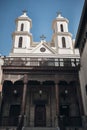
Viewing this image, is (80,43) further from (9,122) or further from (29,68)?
(9,122)

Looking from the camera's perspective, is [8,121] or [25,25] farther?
[25,25]

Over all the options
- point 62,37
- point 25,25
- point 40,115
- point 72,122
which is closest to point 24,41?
point 25,25

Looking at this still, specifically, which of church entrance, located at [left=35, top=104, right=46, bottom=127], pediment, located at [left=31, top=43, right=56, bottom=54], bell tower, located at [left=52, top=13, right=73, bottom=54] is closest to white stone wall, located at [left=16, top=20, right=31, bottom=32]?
pediment, located at [left=31, top=43, right=56, bottom=54]

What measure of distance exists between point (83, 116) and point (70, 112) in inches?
123

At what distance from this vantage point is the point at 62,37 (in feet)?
94.6

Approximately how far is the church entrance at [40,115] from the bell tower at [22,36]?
11011 mm

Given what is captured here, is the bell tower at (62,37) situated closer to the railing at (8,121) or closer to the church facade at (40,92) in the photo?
the church facade at (40,92)

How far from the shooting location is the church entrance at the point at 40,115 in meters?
16.5

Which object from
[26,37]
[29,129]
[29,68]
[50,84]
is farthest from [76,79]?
[26,37]

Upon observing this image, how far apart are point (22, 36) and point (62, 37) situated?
6.74 meters

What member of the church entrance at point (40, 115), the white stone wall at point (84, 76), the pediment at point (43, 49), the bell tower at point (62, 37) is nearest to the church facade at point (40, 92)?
the church entrance at point (40, 115)

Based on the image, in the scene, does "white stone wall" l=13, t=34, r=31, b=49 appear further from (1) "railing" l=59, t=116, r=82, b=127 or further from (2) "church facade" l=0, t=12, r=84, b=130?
(1) "railing" l=59, t=116, r=82, b=127

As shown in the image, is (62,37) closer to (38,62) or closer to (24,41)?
(24,41)

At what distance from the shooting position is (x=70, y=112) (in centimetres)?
1723
